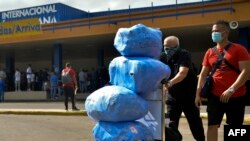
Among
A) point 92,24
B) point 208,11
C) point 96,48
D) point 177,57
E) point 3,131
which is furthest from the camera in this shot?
point 96,48

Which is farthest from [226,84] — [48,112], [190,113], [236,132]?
[48,112]

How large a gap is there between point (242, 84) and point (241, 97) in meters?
0.21

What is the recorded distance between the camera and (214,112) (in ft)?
17.1

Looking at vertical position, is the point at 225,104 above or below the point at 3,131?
above

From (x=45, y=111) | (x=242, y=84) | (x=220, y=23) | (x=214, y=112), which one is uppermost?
(x=220, y=23)

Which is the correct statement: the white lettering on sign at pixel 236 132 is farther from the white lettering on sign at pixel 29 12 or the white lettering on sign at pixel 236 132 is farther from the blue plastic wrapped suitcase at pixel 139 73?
the white lettering on sign at pixel 29 12

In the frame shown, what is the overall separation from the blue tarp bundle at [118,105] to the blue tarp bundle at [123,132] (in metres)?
0.06

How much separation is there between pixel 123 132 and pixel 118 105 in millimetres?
285

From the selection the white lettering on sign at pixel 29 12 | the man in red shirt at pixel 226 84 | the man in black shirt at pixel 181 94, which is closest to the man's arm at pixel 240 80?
the man in red shirt at pixel 226 84

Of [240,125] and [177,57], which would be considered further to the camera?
[177,57]

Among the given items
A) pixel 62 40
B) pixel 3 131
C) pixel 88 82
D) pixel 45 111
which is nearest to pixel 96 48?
pixel 88 82

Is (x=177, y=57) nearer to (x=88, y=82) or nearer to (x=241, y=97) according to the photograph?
(x=241, y=97)

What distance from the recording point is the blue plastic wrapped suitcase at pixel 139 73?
4727mm

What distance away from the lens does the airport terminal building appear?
706 inches
